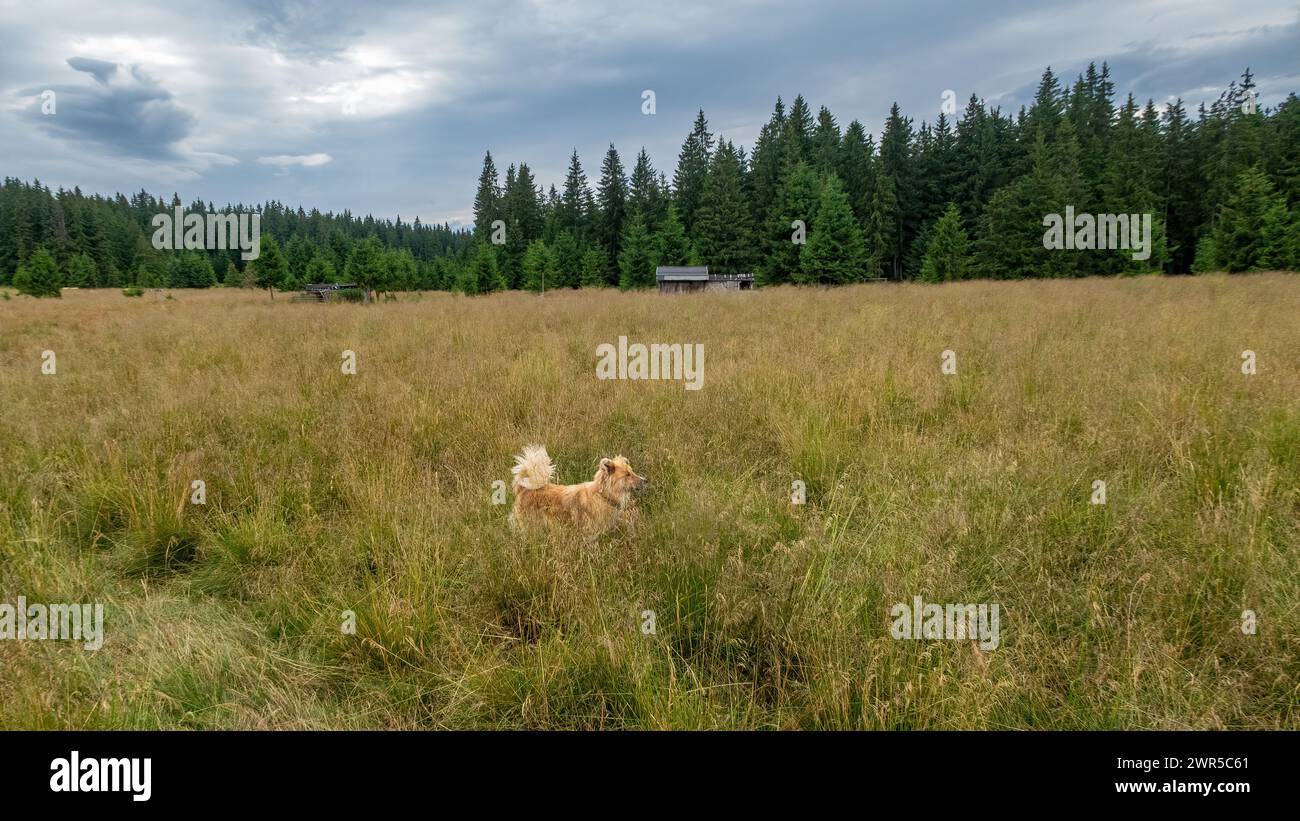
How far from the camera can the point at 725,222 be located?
4806 centimetres

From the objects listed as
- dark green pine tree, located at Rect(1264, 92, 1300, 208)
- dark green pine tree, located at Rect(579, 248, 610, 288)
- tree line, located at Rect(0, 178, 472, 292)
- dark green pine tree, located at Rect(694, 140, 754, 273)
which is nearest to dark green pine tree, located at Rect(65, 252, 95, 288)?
tree line, located at Rect(0, 178, 472, 292)

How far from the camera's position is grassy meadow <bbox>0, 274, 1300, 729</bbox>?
6.94ft

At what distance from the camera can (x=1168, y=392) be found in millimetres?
5000

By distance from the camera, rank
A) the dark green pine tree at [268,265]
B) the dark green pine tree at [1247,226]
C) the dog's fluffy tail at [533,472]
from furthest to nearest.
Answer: the dark green pine tree at [268,265] < the dark green pine tree at [1247,226] < the dog's fluffy tail at [533,472]

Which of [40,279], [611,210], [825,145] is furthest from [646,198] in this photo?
[40,279]

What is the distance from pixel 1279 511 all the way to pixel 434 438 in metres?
6.13

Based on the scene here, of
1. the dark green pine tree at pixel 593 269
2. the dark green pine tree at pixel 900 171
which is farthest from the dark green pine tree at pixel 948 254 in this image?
the dark green pine tree at pixel 593 269

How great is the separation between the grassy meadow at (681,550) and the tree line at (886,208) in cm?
2554

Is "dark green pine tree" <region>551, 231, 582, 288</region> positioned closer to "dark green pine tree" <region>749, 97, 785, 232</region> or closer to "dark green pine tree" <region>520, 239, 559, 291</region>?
"dark green pine tree" <region>520, 239, 559, 291</region>

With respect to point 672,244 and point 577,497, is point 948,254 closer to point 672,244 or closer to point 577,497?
point 672,244

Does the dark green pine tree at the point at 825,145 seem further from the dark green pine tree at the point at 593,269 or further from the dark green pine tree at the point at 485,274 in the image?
the dark green pine tree at the point at 485,274

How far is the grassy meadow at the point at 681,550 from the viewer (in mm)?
2115

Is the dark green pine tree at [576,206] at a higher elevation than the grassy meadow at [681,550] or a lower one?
higher

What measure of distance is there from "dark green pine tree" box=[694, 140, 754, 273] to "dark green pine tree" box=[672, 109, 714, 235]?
6597 mm
